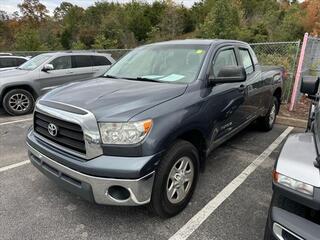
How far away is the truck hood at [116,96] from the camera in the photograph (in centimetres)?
252

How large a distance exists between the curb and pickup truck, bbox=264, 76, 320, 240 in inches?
180

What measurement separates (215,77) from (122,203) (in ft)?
5.83

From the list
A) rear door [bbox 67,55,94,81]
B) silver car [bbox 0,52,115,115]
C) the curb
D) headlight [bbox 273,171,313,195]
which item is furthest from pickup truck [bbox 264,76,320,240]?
rear door [bbox 67,55,94,81]

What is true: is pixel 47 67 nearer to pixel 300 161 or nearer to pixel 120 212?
pixel 120 212

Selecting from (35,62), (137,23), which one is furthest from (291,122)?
(137,23)

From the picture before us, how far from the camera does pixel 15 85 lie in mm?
7258

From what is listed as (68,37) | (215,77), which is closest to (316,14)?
(215,77)

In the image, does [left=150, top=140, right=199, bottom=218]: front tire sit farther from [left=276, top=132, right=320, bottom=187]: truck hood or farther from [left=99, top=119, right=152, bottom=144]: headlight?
[left=276, top=132, right=320, bottom=187]: truck hood

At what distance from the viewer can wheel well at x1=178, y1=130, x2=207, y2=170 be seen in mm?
3041

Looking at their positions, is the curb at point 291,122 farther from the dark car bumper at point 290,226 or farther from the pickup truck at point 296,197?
the dark car bumper at point 290,226

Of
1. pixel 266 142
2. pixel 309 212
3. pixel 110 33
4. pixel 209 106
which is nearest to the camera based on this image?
pixel 309 212

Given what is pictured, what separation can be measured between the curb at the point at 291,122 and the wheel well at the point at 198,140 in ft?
12.6

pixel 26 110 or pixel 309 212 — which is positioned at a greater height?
pixel 309 212

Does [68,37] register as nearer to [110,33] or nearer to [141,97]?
[110,33]
